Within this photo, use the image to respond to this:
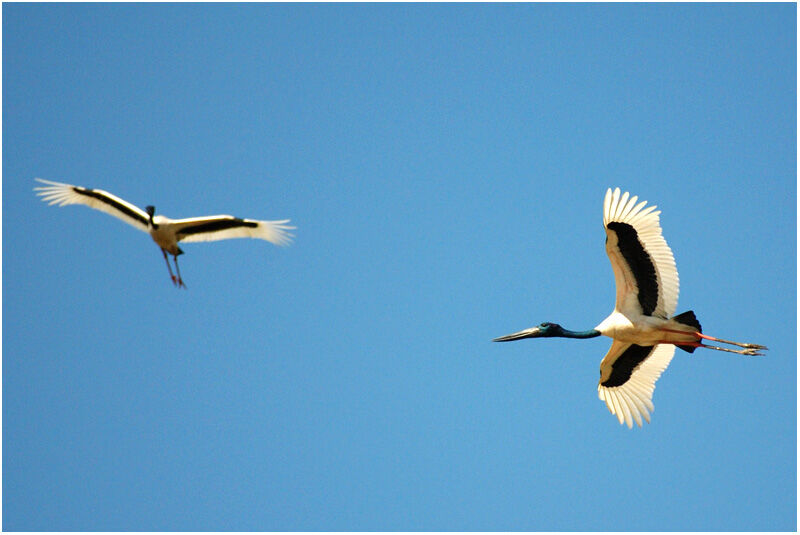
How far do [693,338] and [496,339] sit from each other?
3.36 meters

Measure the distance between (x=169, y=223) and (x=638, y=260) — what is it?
8.68 meters

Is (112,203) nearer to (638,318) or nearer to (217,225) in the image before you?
(217,225)

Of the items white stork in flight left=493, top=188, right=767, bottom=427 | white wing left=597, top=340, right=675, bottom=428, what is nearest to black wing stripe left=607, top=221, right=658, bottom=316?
white stork in flight left=493, top=188, right=767, bottom=427

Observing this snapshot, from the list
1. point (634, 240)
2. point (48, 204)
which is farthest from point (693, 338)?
point (48, 204)

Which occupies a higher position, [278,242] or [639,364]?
[278,242]

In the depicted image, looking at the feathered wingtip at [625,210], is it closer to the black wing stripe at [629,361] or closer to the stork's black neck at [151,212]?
the black wing stripe at [629,361]

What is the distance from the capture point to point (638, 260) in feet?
58.1

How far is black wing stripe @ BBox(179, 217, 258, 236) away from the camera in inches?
823

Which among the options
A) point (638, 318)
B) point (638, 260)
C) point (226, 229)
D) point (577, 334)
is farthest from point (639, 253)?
point (226, 229)

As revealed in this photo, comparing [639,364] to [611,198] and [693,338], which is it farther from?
[611,198]

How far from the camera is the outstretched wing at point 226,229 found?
68.1 feet

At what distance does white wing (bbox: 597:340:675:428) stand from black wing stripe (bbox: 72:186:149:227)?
29.8 feet

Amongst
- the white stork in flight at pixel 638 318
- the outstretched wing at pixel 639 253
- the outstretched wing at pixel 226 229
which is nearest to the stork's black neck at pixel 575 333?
the white stork in flight at pixel 638 318

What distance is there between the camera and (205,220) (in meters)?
20.8
